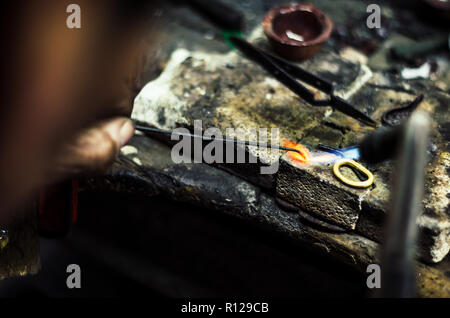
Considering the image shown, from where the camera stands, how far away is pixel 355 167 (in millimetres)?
2188

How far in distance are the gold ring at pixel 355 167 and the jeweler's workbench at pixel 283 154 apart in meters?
0.03

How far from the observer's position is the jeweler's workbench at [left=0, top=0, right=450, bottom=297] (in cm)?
211

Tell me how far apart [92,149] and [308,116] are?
4.23ft

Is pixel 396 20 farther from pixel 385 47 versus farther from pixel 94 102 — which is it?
pixel 94 102

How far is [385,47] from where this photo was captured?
340cm

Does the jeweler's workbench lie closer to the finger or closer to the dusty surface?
the dusty surface

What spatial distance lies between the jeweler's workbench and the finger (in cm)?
73

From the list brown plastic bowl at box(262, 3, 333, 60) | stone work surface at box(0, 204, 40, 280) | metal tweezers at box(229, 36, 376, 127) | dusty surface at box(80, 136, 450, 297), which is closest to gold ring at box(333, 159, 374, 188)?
dusty surface at box(80, 136, 450, 297)

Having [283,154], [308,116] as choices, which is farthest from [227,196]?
[308,116]

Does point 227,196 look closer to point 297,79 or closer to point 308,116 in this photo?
point 308,116

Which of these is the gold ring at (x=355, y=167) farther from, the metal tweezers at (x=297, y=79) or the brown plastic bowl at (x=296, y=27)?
the brown plastic bowl at (x=296, y=27)
